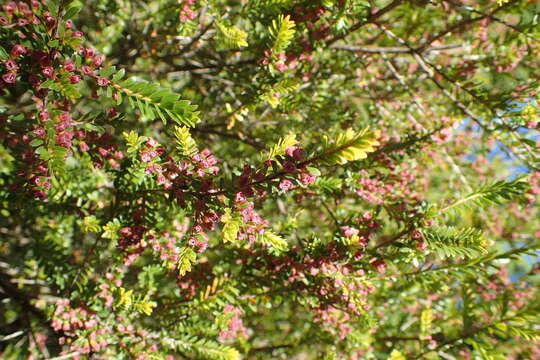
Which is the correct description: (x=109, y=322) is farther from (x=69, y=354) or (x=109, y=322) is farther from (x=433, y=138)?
(x=433, y=138)

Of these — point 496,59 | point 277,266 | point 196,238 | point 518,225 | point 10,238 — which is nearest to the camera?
point 196,238

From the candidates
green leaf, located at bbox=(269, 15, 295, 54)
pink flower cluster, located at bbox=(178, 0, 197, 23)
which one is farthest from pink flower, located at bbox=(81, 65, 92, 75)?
pink flower cluster, located at bbox=(178, 0, 197, 23)

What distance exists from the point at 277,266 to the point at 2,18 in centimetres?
165

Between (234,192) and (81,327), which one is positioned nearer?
(234,192)

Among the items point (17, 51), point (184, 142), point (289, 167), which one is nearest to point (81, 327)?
point (184, 142)

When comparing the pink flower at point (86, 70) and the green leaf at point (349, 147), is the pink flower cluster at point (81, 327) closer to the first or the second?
the pink flower at point (86, 70)

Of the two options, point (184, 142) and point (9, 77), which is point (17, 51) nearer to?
point (9, 77)

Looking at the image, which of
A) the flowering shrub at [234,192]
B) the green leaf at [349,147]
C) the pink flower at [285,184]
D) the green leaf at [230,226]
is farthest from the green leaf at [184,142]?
the green leaf at [349,147]

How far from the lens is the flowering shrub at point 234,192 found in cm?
134

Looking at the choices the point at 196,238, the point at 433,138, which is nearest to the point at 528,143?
the point at 433,138

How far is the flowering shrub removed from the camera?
52.9 inches

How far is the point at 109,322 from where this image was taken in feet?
6.67

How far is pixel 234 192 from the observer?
1.34m

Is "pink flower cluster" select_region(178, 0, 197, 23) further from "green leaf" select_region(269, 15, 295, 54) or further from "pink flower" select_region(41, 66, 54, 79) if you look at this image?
"pink flower" select_region(41, 66, 54, 79)
